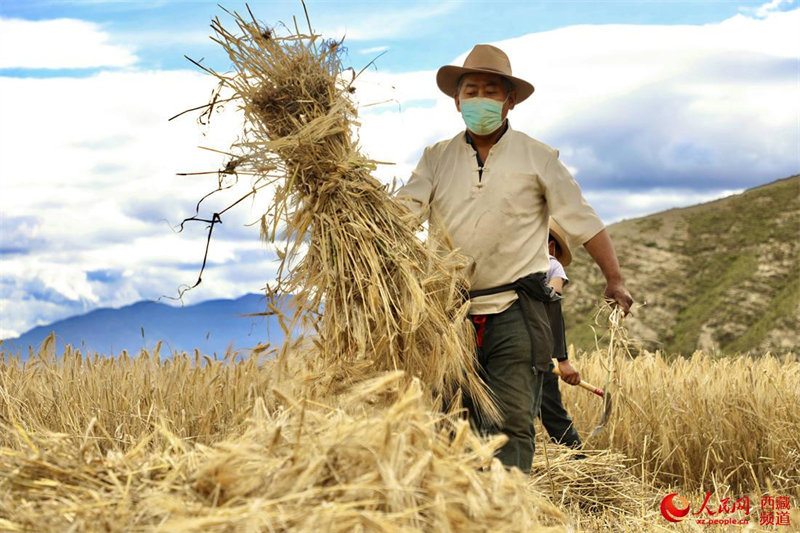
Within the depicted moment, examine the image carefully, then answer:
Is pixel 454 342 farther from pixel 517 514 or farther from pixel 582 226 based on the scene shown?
pixel 517 514

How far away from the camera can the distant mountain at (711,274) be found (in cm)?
4050

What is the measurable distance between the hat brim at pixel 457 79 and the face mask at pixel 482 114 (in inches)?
6.6

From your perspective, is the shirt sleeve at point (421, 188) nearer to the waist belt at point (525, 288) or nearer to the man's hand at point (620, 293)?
the waist belt at point (525, 288)

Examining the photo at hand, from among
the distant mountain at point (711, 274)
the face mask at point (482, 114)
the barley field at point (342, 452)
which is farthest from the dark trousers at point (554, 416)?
the distant mountain at point (711, 274)

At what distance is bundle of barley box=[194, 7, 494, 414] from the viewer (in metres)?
3.53

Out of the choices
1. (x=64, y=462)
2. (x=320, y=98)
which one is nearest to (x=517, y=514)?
(x=64, y=462)

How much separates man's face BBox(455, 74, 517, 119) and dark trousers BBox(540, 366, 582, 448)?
6.68 ft

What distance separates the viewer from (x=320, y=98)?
12.0ft

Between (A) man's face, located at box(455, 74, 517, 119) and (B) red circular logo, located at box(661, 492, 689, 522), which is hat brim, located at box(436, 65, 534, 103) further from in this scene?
(B) red circular logo, located at box(661, 492, 689, 522)

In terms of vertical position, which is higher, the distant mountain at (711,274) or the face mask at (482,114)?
the face mask at (482,114)

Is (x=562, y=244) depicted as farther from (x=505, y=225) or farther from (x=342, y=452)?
(x=342, y=452)

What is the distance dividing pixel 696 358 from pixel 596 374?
891mm

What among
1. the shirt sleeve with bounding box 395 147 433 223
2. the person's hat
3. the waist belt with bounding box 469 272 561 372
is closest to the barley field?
the waist belt with bounding box 469 272 561 372

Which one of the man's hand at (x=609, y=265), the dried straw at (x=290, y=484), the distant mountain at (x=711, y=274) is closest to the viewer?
the dried straw at (x=290, y=484)
